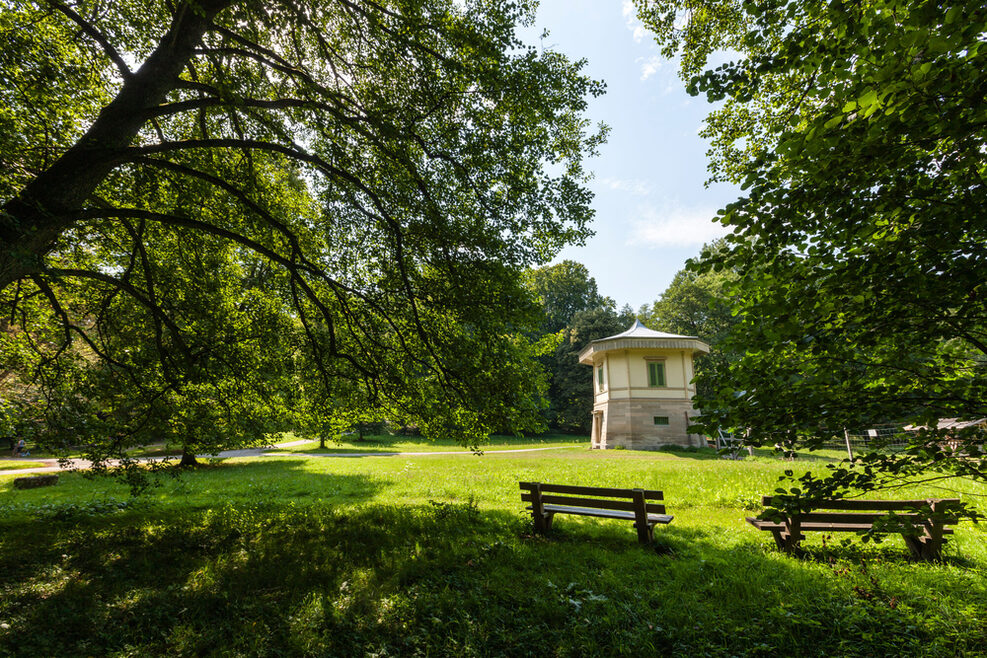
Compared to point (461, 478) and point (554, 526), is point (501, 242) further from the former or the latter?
point (461, 478)

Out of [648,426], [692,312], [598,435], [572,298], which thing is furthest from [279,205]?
[572,298]

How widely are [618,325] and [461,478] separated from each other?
116ft

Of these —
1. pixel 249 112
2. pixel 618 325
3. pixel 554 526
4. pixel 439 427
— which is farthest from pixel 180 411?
pixel 618 325

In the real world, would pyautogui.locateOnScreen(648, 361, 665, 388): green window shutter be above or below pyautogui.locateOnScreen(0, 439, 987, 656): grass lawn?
above

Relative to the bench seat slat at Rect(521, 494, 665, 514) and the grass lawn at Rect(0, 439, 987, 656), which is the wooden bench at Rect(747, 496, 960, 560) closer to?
the grass lawn at Rect(0, 439, 987, 656)

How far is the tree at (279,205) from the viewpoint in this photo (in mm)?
6195

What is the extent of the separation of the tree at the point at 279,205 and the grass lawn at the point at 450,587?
6.73 ft

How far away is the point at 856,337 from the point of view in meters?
2.58

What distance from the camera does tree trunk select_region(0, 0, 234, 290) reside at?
197 inches

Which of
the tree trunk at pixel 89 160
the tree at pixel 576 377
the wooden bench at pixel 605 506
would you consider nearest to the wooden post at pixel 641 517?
the wooden bench at pixel 605 506

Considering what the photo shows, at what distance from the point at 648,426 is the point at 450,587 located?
23000 mm

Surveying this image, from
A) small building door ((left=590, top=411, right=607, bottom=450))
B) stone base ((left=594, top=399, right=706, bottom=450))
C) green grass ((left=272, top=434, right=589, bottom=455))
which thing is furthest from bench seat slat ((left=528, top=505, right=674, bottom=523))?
green grass ((left=272, top=434, right=589, bottom=455))

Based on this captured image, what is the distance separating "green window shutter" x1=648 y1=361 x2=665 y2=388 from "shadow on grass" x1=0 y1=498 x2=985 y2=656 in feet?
65.6

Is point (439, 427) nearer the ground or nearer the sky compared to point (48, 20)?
nearer the ground
